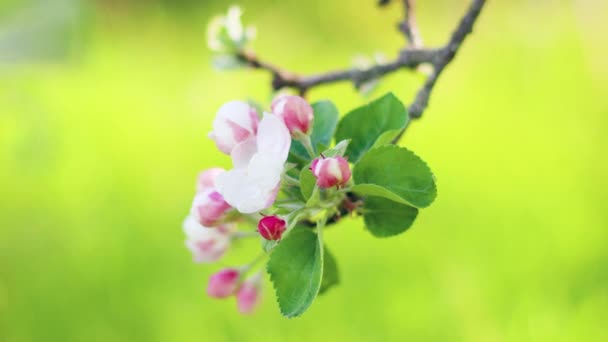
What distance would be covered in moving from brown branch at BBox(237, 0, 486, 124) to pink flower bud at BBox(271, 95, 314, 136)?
0.12 meters

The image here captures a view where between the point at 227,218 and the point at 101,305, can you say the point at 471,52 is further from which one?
the point at 227,218

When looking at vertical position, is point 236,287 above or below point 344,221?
above

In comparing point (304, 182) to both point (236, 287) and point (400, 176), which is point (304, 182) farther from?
point (236, 287)

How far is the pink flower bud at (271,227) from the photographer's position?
0.42 metres

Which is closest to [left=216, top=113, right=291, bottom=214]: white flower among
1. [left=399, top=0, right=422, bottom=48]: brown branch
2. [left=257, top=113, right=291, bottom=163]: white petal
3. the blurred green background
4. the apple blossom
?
[left=257, top=113, right=291, bottom=163]: white petal

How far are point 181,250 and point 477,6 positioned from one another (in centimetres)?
A: 128

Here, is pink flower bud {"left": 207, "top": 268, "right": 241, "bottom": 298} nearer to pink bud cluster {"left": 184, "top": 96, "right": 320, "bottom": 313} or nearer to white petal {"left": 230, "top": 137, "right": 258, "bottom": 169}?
pink bud cluster {"left": 184, "top": 96, "right": 320, "bottom": 313}

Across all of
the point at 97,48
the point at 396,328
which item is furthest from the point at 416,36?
the point at 97,48

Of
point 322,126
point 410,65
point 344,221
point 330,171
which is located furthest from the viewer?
point 344,221

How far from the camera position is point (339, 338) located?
1377 mm

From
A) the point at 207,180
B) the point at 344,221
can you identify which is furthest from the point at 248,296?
the point at 344,221

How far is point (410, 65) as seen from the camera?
2.18 ft

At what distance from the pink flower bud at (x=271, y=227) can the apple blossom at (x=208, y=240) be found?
0.12 metres

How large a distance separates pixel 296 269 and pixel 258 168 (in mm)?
75
